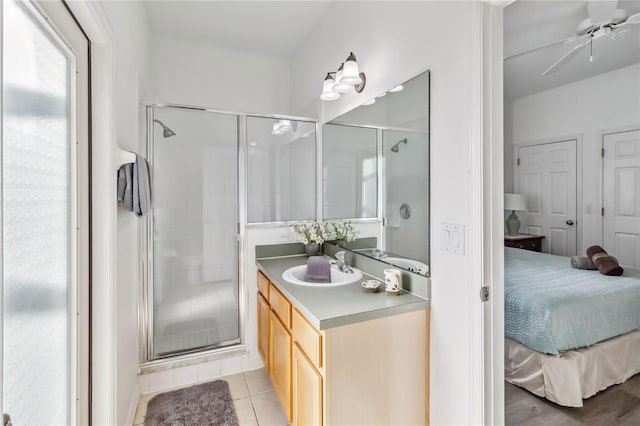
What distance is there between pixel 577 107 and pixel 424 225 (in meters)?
3.82

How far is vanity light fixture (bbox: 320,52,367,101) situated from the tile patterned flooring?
2046 millimetres

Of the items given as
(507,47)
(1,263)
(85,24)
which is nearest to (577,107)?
(507,47)

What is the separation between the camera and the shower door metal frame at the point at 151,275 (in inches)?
84.3

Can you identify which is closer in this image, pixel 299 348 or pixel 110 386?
pixel 110 386

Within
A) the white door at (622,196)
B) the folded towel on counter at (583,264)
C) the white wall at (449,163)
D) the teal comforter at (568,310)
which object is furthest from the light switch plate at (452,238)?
the white door at (622,196)

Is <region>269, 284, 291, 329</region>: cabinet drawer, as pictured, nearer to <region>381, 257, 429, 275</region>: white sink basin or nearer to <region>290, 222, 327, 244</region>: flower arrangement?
<region>290, 222, 327, 244</region>: flower arrangement

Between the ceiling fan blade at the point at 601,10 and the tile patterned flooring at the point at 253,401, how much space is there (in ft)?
11.2

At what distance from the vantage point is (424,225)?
151cm

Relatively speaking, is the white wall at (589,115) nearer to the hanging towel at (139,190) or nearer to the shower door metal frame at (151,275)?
the shower door metal frame at (151,275)

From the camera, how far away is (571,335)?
1954mm

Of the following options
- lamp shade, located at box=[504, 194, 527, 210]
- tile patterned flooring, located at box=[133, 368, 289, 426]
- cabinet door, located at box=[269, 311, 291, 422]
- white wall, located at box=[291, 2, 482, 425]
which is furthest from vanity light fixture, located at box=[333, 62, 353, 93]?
lamp shade, located at box=[504, 194, 527, 210]

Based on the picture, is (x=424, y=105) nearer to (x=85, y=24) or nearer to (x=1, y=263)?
(x=85, y=24)

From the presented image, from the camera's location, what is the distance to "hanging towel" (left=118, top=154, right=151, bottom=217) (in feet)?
5.04

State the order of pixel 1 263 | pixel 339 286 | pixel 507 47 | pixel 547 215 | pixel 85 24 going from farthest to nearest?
pixel 547 215 < pixel 507 47 < pixel 339 286 < pixel 85 24 < pixel 1 263
